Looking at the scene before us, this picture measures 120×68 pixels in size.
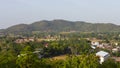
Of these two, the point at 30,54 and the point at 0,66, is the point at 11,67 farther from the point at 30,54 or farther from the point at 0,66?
the point at 30,54

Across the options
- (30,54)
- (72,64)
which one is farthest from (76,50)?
(30,54)

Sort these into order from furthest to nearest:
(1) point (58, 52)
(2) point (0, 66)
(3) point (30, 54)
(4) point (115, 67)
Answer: (1) point (58, 52) < (4) point (115, 67) < (2) point (0, 66) < (3) point (30, 54)

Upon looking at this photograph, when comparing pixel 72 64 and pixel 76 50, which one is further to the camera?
pixel 76 50

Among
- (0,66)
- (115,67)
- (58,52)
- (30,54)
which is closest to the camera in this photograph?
(30,54)

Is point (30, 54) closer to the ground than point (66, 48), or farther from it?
farther from it

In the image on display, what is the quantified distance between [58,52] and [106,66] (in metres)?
42.8

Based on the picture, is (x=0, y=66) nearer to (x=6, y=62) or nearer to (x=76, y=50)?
(x=6, y=62)

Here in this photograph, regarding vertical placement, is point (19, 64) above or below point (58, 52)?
above

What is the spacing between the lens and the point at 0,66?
2514cm

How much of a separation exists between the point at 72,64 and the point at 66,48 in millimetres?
45712

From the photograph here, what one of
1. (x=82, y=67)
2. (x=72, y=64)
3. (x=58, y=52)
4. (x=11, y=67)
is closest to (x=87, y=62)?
(x=82, y=67)

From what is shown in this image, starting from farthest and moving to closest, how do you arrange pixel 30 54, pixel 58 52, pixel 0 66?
pixel 58 52, pixel 0 66, pixel 30 54

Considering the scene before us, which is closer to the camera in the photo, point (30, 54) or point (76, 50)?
point (30, 54)

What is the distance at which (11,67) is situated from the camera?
26312mm
